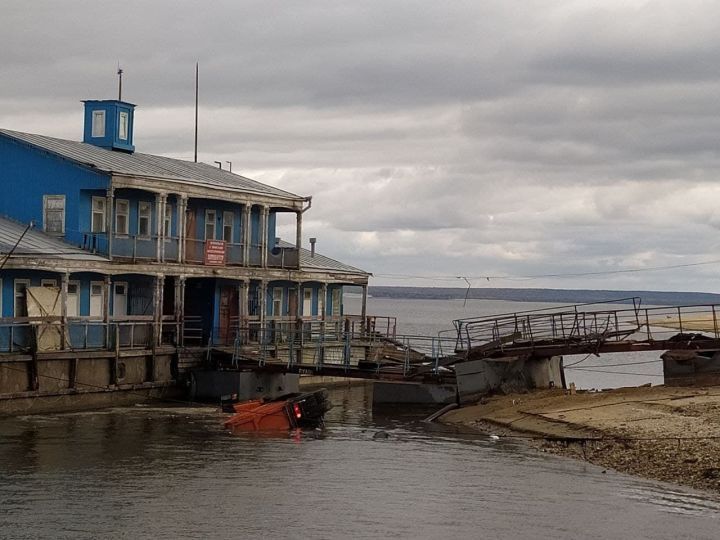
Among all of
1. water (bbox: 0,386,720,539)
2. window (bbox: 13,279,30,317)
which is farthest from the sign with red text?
water (bbox: 0,386,720,539)

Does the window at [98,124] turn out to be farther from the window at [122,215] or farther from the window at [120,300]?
the window at [120,300]

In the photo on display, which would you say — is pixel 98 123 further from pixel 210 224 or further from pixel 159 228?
pixel 159 228

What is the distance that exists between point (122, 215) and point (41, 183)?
3156 mm

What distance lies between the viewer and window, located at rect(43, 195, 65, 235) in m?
44.9

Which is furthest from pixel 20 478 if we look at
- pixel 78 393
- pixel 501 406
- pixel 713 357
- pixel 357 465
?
pixel 713 357

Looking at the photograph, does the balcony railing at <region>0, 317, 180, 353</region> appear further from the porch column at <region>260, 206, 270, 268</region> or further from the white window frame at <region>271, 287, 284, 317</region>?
the white window frame at <region>271, 287, 284, 317</region>

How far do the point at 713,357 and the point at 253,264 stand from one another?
19.2 meters

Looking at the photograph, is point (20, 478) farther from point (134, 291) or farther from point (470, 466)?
point (134, 291)

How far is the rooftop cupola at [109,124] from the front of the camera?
51.7 meters

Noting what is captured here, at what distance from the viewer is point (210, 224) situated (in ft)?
166

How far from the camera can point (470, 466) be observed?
29.9 meters

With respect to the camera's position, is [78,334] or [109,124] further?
[109,124]

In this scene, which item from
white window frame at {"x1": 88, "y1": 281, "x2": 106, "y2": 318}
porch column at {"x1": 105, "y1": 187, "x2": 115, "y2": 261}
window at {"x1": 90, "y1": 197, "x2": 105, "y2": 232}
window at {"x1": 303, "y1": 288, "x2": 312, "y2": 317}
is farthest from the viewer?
window at {"x1": 303, "y1": 288, "x2": 312, "y2": 317}

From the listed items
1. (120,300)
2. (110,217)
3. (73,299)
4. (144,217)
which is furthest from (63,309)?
(144,217)
